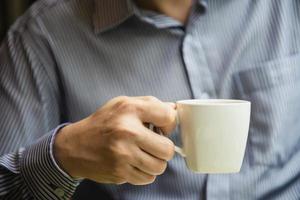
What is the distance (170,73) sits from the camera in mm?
883

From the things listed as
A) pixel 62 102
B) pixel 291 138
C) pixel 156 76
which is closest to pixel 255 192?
pixel 291 138

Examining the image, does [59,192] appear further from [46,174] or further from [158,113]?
[158,113]

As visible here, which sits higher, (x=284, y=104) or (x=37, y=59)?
(x=37, y=59)

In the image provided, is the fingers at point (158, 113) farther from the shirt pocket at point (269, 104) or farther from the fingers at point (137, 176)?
the shirt pocket at point (269, 104)

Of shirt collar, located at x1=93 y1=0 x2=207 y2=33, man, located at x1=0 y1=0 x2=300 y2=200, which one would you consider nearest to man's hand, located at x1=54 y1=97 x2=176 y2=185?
man, located at x1=0 y1=0 x2=300 y2=200

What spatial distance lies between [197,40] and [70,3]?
0.27 metres

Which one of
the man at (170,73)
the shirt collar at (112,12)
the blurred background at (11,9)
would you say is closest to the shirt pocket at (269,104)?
the man at (170,73)

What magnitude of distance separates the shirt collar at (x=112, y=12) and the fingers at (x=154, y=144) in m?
0.30

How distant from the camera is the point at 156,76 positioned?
2.91 feet

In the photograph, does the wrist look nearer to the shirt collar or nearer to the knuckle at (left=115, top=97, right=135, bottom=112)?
the knuckle at (left=115, top=97, right=135, bottom=112)

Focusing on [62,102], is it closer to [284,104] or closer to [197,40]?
[197,40]

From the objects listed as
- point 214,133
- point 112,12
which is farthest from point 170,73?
point 214,133

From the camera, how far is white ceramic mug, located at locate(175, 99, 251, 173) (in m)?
0.62

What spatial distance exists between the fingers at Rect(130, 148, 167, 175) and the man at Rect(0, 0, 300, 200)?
0.17m
